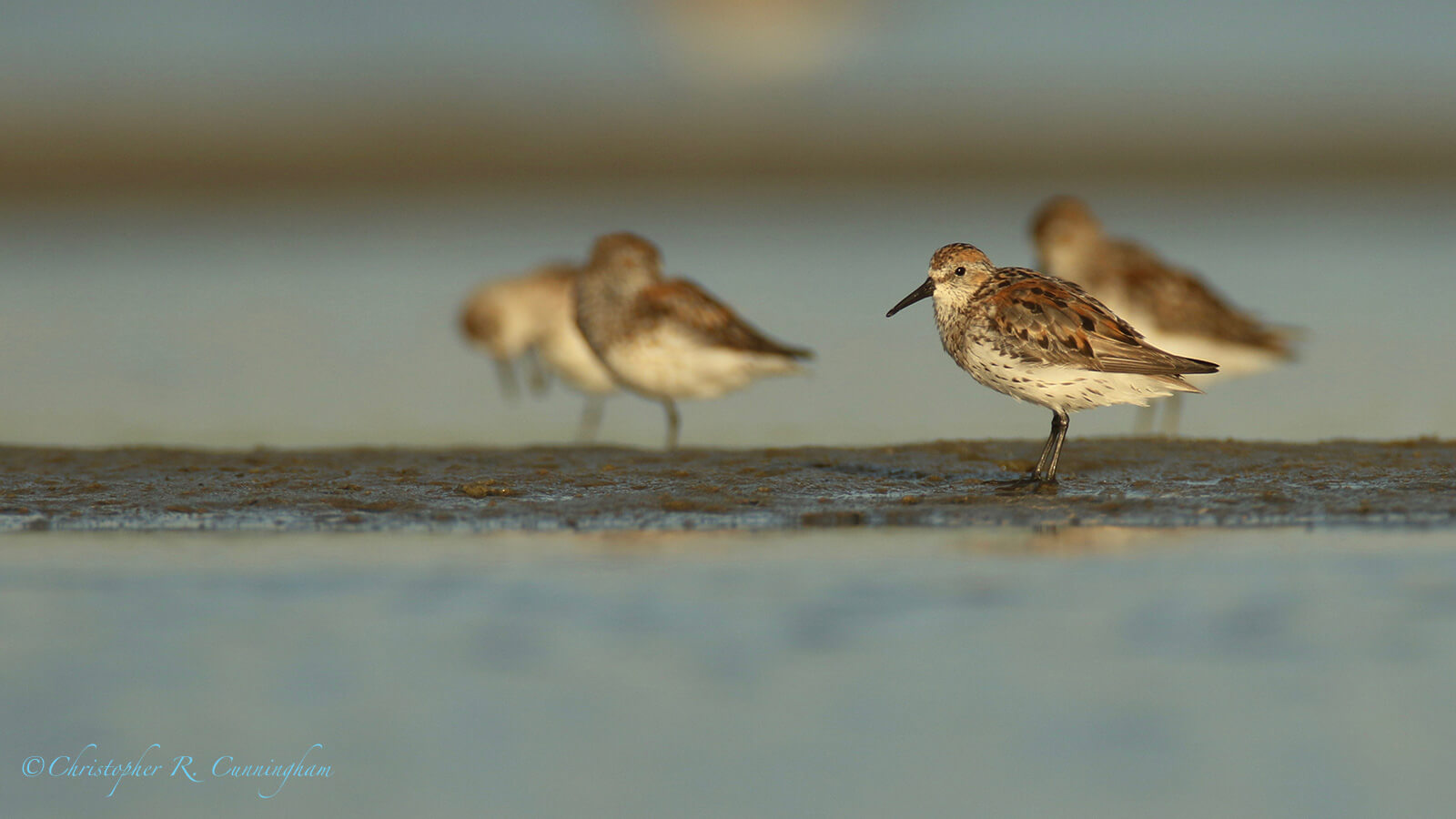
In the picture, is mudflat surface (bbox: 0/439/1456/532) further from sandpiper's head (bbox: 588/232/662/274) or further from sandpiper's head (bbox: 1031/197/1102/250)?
sandpiper's head (bbox: 1031/197/1102/250)

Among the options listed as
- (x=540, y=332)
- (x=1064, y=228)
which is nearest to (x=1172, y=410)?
(x=1064, y=228)

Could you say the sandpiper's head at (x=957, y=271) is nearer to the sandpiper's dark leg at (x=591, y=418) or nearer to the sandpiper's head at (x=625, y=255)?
the sandpiper's head at (x=625, y=255)

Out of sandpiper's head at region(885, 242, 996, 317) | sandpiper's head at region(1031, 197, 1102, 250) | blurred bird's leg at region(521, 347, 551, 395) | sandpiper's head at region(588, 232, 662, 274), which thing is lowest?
blurred bird's leg at region(521, 347, 551, 395)

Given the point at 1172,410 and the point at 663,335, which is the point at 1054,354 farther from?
the point at 1172,410

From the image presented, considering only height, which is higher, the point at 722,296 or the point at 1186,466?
the point at 722,296

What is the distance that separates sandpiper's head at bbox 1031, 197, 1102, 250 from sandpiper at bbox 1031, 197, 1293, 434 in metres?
0.04

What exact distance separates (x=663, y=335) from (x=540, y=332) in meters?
2.74

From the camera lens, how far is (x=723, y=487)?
8703 mm

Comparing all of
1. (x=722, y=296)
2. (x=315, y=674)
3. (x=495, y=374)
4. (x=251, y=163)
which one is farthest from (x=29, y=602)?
(x=251, y=163)

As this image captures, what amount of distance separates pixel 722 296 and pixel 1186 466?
403 inches

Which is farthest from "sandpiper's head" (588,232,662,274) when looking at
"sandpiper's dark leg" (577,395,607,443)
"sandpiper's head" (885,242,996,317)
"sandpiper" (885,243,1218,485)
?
"sandpiper" (885,243,1218,485)

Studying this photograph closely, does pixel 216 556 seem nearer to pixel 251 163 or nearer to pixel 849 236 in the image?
pixel 849 236

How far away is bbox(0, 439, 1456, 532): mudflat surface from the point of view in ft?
25.8

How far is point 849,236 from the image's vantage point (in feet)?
88.3
